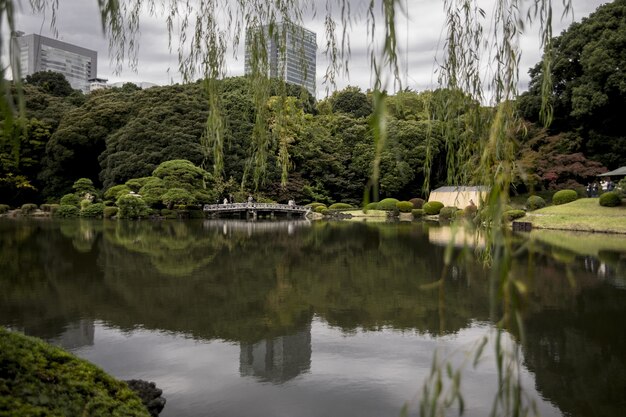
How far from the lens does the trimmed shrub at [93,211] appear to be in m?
30.2

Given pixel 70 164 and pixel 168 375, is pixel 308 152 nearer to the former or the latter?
pixel 70 164

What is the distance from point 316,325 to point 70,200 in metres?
30.4

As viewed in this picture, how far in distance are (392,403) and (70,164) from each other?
1411 inches

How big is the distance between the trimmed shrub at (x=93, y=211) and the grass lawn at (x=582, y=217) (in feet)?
79.4

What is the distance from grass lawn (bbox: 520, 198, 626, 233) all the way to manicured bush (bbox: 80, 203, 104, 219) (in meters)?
24.2

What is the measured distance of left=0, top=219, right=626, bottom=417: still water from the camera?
422 cm

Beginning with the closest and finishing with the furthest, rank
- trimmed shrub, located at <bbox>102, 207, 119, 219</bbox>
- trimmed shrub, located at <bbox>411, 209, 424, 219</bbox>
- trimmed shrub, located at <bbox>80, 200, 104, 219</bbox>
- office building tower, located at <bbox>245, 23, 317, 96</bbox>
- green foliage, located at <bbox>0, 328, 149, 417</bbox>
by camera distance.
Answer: green foliage, located at <bbox>0, 328, 149, 417</bbox> < office building tower, located at <bbox>245, 23, 317, 96</bbox> < trimmed shrub, located at <bbox>102, 207, 119, 219</bbox> < trimmed shrub, located at <bbox>80, 200, 104, 219</bbox> < trimmed shrub, located at <bbox>411, 209, 424, 219</bbox>

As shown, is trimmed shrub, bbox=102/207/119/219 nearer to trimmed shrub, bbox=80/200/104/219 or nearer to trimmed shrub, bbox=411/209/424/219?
trimmed shrub, bbox=80/200/104/219

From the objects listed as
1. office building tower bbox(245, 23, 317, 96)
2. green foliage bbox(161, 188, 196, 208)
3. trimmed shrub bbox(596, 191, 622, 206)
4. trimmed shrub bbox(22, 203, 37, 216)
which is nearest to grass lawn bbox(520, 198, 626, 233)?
trimmed shrub bbox(596, 191, 622, 206)

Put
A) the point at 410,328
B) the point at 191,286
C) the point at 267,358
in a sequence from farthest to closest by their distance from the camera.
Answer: the point at 191,286
the point at 410,328
the point at 267,358

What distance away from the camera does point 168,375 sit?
4.63 metres

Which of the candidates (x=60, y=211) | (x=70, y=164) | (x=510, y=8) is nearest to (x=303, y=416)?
(x=510, y=8)

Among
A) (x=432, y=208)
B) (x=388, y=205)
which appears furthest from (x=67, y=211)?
(x=432, y=208)

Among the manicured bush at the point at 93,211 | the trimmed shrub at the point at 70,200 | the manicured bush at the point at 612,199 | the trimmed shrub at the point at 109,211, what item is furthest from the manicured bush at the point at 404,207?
the trimmed shrub at the point at 70,200
